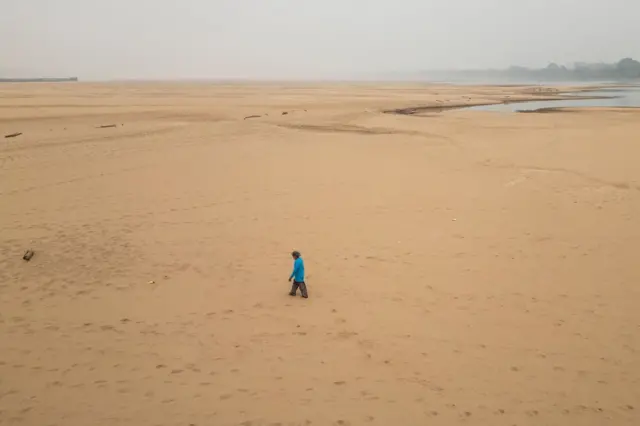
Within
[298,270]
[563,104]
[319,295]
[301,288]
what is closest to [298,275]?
[298,270]

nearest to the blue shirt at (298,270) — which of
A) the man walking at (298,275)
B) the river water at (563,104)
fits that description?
the man walking at (298,275)

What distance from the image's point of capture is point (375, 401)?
18.1 ft

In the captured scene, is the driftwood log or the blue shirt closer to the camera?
the blue shirt

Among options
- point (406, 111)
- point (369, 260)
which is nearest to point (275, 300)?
point (369, 260)

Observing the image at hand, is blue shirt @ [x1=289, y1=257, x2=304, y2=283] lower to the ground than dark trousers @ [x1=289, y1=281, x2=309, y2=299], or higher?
higher

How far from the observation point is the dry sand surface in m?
5.56

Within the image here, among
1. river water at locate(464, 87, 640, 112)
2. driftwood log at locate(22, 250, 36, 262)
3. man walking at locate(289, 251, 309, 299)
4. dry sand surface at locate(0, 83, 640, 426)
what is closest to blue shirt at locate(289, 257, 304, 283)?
man walking at locate(289, 251, 309, 299)

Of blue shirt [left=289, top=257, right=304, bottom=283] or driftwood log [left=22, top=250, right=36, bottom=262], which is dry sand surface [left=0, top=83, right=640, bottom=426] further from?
blue shirt [left=289, top=257, right=304, bottom=283]

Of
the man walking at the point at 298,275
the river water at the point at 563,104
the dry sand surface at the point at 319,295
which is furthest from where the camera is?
the river water at the point at 563,104

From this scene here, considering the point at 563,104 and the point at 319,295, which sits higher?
the point at 563,104

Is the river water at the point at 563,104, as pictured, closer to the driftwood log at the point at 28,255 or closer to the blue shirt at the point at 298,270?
the blue shirt at the point at 298,270

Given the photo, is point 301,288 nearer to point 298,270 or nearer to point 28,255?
point 298,270

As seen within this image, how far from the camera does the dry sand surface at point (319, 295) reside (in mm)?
5559

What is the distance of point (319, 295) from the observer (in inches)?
316
